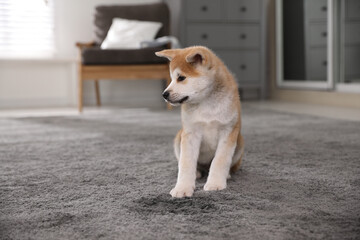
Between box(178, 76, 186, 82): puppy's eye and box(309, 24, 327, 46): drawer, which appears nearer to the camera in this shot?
box(178, 76, 186, 82): puppy's eye

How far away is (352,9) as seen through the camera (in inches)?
140

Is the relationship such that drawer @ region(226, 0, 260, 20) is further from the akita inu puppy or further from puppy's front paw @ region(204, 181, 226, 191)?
puppy's front paw @ region(204, 181, 226, 191)

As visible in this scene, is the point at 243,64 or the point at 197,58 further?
the point at 243,64

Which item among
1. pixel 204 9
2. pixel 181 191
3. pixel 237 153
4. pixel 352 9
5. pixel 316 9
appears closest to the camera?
pixel 181 191

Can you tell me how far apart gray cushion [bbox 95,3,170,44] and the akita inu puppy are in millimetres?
3125

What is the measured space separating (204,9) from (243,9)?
0.42 meters

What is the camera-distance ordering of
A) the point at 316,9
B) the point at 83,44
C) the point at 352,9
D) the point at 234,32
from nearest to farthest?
1. the point at 352,9
2. the point at 83,44
3. the point at 316,9
4. the point at 234,32

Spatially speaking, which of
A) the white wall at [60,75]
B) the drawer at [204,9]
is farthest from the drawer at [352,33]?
the white wall at [60,75]

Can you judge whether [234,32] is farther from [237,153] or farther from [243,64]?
[237,153]

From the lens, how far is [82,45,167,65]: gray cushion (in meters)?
3.53

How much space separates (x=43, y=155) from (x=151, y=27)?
265 centimetres

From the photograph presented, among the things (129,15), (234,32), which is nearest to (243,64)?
(234,32)

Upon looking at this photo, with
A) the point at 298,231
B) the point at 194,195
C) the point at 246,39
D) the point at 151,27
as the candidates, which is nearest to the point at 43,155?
the point at 194,195

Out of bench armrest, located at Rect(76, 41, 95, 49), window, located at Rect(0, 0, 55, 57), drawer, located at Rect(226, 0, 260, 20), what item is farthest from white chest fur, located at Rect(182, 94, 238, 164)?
window, located at Rect(0, 0, 55, 57)
